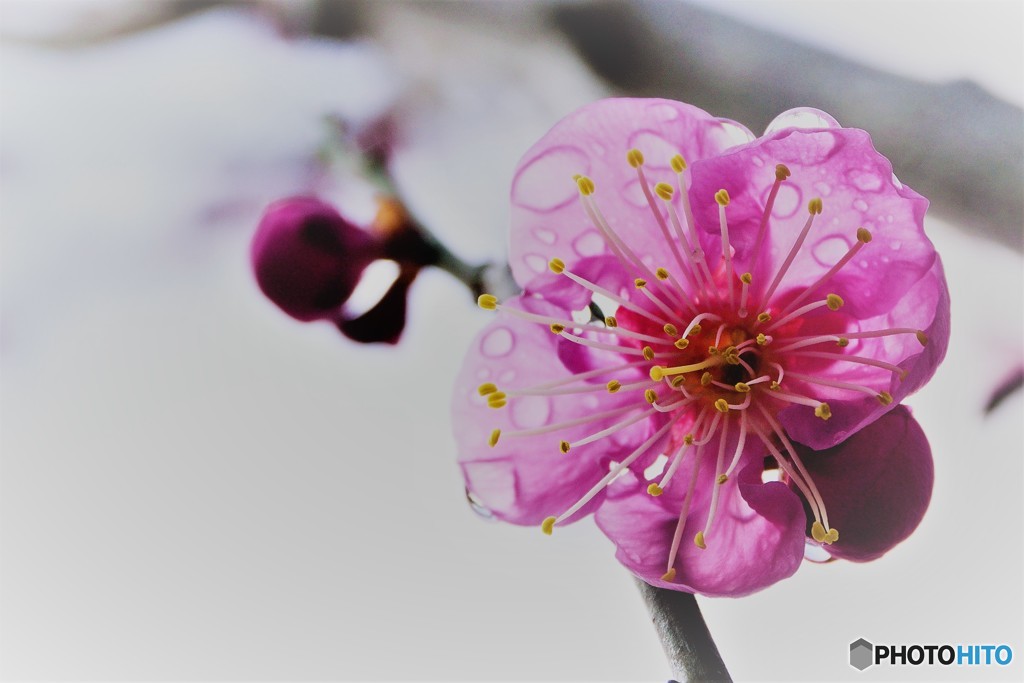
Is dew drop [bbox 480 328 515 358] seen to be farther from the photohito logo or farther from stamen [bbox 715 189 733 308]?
the photohito logo

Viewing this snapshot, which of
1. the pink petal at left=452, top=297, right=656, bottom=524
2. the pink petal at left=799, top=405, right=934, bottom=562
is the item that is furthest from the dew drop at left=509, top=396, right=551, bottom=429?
the pink petal at left=799, top=405, right=934, bottom=562

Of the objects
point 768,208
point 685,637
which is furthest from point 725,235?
point 685,637

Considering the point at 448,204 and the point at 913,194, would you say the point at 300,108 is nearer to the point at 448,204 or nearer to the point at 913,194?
the point at 448,204

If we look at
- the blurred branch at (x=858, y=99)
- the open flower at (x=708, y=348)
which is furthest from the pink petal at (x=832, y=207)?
the blurred branch at (x=858, y=99)

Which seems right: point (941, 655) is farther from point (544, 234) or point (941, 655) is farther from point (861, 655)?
point (544, 234)

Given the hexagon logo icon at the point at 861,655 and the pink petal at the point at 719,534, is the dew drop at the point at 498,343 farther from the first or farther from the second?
the hexagon logo icon at the point at 861,655

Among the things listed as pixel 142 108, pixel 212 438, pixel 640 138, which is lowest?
pixel 212 438

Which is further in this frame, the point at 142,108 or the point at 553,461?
the point at 142,108

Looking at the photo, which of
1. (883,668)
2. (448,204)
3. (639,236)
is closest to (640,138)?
(639,236)
